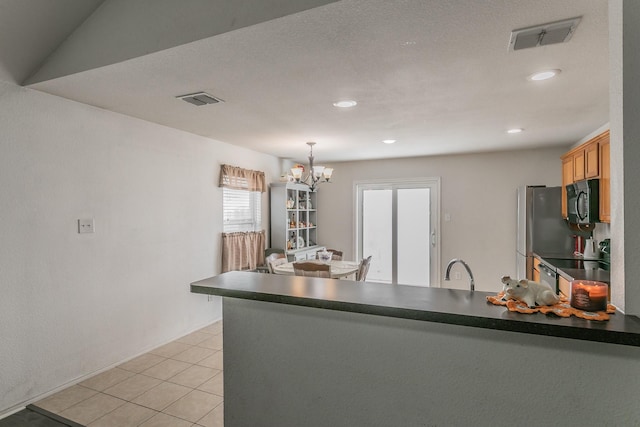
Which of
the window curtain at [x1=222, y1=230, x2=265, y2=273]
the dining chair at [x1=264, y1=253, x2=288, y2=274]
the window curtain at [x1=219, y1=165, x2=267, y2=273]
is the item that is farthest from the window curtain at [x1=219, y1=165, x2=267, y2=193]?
the dining chair at [x1=264, y1=253, x2=288, y2=274]

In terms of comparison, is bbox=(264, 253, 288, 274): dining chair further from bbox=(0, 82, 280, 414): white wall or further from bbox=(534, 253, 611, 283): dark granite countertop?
bbox=(534, 253, 611, 283): dark granite countertop

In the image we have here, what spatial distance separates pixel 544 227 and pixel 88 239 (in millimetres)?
5155

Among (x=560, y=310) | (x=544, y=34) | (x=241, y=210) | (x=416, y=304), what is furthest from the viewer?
(x=241, y=210)

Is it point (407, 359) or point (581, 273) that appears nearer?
point (407, 359)

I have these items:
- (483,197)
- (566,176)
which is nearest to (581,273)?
(566,176)

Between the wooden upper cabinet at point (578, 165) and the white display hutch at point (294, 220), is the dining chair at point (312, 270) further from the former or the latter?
the wooden upper cabinet at point (578, 165)

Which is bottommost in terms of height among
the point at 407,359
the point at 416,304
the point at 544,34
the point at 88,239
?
the point at 407,359

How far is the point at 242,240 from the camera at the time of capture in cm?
493

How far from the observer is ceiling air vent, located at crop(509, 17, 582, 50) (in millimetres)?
1665

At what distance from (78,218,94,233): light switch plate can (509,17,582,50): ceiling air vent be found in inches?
136

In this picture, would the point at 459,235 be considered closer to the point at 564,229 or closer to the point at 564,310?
the point at 564,229

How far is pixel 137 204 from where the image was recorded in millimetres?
3441

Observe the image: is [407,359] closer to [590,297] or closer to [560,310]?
[560,310]

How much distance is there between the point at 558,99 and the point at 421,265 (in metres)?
3.61
